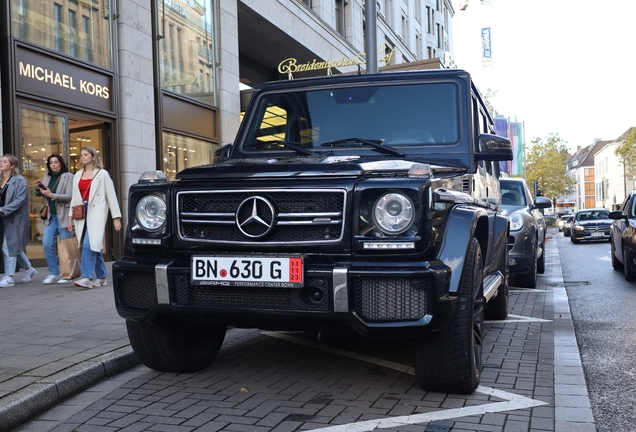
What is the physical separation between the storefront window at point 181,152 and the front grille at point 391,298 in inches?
456

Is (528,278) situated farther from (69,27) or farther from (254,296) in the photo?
(69,27)

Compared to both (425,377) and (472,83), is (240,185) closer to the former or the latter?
(425,377)

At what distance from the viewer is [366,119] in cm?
515

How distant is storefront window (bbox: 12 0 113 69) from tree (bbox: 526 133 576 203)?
211 ft

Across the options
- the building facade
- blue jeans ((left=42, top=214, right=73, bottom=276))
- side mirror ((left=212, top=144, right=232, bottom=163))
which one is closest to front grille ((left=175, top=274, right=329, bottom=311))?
side mirror ((left=212, top=144, right=232, bottom=163))

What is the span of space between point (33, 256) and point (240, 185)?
8865 mm

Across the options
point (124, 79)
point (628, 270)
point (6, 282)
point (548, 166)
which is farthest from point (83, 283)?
point (548, 166)

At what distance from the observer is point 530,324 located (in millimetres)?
6867

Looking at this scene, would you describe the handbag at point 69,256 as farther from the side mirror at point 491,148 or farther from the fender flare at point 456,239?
the fender flare at point 456,239

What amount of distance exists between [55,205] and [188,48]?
7.83m

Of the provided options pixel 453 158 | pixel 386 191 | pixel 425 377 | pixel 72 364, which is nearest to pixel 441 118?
pixel 453 158

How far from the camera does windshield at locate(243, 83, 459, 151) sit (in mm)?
5039

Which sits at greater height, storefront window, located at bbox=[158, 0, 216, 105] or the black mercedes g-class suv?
storefront window, located at bbox=[158, 0, 216, 105]

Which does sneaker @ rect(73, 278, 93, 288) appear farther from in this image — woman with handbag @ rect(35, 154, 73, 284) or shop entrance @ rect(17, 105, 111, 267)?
shop entrance @ rect(17, 105, 111, 267)
